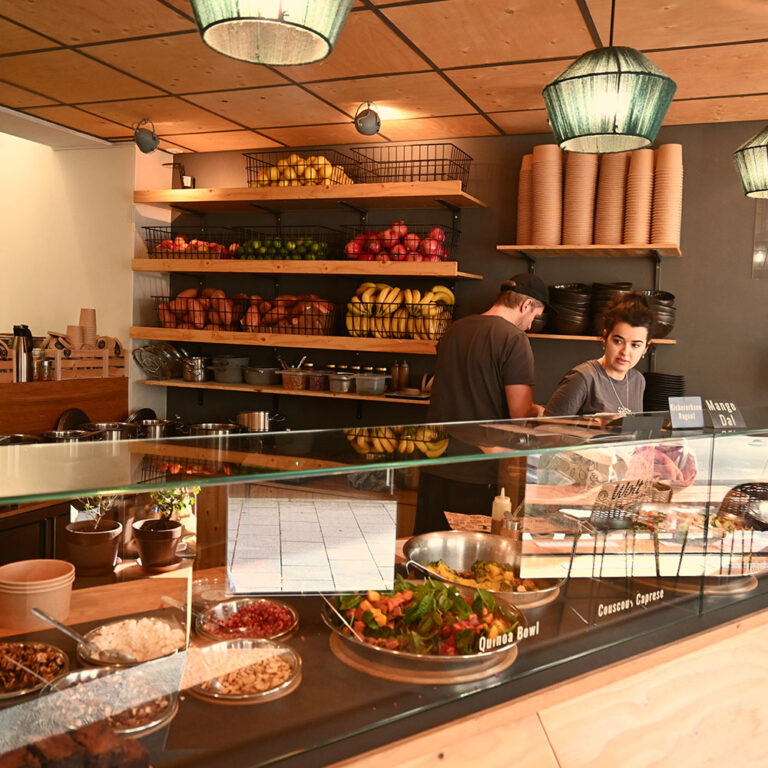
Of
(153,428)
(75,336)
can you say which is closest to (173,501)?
(153,428)

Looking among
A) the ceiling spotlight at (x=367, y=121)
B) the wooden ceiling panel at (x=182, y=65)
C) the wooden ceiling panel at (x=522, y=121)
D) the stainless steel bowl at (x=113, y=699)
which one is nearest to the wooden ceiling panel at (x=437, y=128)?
the wooden ceiling panel at (x=522, y=121)

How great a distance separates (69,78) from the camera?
3707mm

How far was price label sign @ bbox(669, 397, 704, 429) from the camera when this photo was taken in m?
1.78

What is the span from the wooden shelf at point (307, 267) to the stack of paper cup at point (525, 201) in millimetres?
358

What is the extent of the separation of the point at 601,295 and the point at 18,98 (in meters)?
3.34

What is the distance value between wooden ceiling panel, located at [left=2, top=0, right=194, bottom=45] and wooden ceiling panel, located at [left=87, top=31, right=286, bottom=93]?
0.10 meters

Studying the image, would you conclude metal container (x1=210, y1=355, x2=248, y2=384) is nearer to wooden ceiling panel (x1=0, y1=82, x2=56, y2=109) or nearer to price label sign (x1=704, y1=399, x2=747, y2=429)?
wooden ceiling panel (x1=0, y1=82, x2=56, y2=109)

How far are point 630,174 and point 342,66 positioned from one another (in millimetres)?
1542

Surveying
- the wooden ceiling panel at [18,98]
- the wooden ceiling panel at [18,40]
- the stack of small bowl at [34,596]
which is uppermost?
the wooden ceiling panel at [18,98]

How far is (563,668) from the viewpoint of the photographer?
4.59 feet

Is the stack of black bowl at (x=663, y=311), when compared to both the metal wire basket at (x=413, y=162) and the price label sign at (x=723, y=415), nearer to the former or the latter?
the metal wire basket at (x=413, y=162)

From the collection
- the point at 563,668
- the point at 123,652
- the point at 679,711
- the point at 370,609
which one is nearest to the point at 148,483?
the point at 123,652

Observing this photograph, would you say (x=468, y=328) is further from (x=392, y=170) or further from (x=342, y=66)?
(x=392, y=170)

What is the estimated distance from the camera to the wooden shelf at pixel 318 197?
4027 mm
